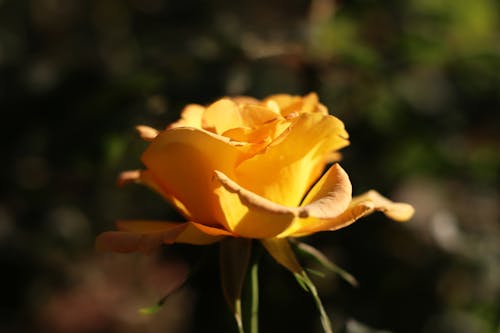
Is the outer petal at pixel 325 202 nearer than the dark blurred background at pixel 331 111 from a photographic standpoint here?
Yes

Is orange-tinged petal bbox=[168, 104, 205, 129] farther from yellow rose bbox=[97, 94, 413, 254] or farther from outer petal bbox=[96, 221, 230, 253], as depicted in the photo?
outer petal bbox=[96, 221, 230, 253]

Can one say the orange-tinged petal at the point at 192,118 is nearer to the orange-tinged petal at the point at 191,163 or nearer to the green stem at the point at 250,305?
the orange-tinged petal at the point at 191,163

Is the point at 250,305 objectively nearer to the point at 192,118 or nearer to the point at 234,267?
the point at 234,267

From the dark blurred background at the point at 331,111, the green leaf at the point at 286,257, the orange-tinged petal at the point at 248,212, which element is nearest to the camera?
the orange-tinged petal at the point at 248,212

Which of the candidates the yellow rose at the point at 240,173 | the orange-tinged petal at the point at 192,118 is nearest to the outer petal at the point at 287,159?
the yellow rose at the point at 240,173

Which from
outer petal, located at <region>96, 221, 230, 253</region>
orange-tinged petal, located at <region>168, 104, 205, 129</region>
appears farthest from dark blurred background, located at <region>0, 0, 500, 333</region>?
orange-tinged petal, located at <region>168, 104, 205, 129</region>

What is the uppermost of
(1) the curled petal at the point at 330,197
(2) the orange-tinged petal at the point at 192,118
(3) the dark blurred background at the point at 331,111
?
(2) the orange-tinged petal at the point at 192,118

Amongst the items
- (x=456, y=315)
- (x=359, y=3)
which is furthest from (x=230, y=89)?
(x=456, y=315)
